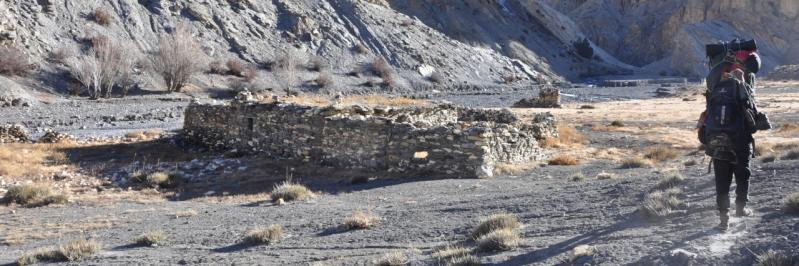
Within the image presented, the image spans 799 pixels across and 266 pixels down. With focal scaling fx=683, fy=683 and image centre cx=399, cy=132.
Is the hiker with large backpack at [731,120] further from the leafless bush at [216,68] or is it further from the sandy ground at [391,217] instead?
the leafless bush at [216,68]

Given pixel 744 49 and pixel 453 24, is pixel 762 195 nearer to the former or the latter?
pixel 744 49

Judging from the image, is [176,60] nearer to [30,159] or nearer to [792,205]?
[30,159]

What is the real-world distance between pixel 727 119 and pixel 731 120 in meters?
0.04

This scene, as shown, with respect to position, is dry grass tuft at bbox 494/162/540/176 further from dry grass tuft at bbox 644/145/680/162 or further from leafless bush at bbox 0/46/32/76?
leafless bush at bbox 0/46/32/76

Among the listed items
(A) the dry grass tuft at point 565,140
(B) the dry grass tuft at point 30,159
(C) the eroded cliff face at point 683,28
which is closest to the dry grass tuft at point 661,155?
(A) the dry grass tuft at point 565,140

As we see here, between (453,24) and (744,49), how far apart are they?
218ft

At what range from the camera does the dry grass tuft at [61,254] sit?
26.7 ft

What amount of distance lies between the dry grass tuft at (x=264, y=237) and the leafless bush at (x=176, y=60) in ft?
115

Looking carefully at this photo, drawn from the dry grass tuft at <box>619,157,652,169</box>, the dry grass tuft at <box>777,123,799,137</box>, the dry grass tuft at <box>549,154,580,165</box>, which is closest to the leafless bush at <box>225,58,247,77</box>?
the dry grass tuft at <box>777,123,799,137</box>

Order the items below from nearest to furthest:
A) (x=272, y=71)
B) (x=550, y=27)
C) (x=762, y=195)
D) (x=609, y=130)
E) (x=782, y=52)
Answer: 1. (x=762, y=195)
2. (x=609, y=130)
3. (x=272, y=71)
4. (x=550, y=27)
5. (x=782, y=52)

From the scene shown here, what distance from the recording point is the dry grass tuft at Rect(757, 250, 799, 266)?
4.92 meters

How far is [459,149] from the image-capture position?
1427 centimetres

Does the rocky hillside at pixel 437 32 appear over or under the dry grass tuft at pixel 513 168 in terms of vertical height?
over

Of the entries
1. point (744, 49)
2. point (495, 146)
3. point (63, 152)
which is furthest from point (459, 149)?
point (63, 152)
